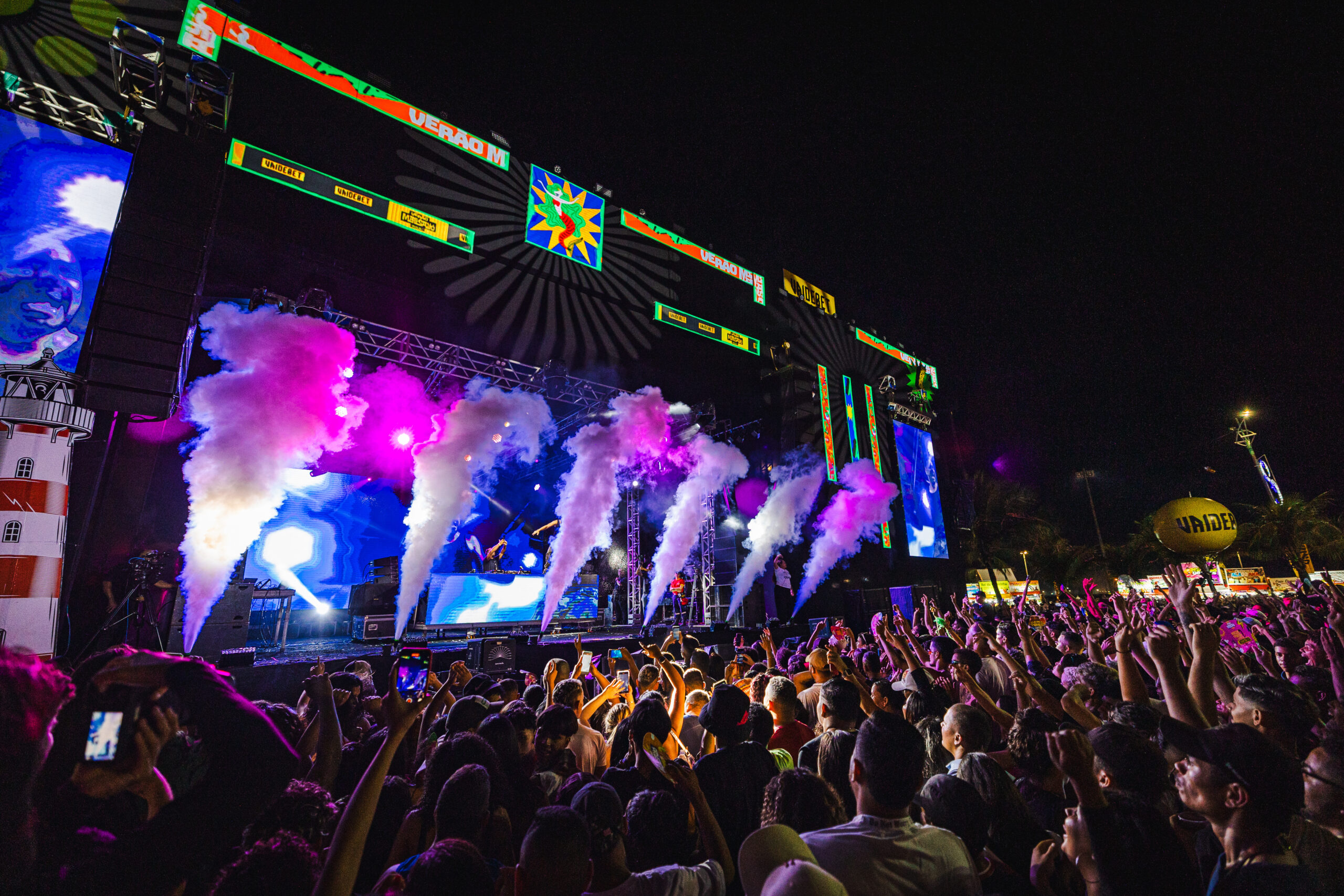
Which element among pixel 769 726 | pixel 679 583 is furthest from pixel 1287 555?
pixel 769 726

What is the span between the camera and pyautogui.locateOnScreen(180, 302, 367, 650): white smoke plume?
8969 mm

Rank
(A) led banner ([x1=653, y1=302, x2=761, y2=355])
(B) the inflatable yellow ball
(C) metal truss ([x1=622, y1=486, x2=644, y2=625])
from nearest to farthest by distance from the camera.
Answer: (B) the inflatable yellow ball < (A) led banner ([x1=653, y1=302, x2=761, y2=355]) < (C) metal truss ([x1=622, y1=486, x2=644, y2=625])

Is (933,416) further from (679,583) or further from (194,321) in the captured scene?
(194,321)

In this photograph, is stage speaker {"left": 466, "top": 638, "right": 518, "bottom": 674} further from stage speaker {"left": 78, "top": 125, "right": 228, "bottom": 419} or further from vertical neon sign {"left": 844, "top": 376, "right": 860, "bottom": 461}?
vertical neon sign {"left": 844, "top": 376, "right": 860, "bottom": 461}

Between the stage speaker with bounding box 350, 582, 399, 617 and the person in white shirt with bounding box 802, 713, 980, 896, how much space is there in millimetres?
14459

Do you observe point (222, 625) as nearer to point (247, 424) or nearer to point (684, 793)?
point (247, 424)

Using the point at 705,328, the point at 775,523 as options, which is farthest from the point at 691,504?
the point at 705,328

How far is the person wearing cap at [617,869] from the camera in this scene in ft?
6.50

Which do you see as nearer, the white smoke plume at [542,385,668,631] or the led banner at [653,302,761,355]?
the led banner at [653,302,761,355]

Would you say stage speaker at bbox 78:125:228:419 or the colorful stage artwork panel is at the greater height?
the colorful stage artwork panel

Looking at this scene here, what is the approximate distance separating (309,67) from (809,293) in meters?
15.0

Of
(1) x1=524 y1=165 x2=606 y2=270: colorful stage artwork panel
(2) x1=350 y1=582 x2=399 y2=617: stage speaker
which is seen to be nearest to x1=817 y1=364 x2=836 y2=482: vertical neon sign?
(1) x1=524 y1=165 x2=606 y2=270: colorful stage artwork panel

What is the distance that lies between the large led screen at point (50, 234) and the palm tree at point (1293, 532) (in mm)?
34153

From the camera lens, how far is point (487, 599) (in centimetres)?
1492
